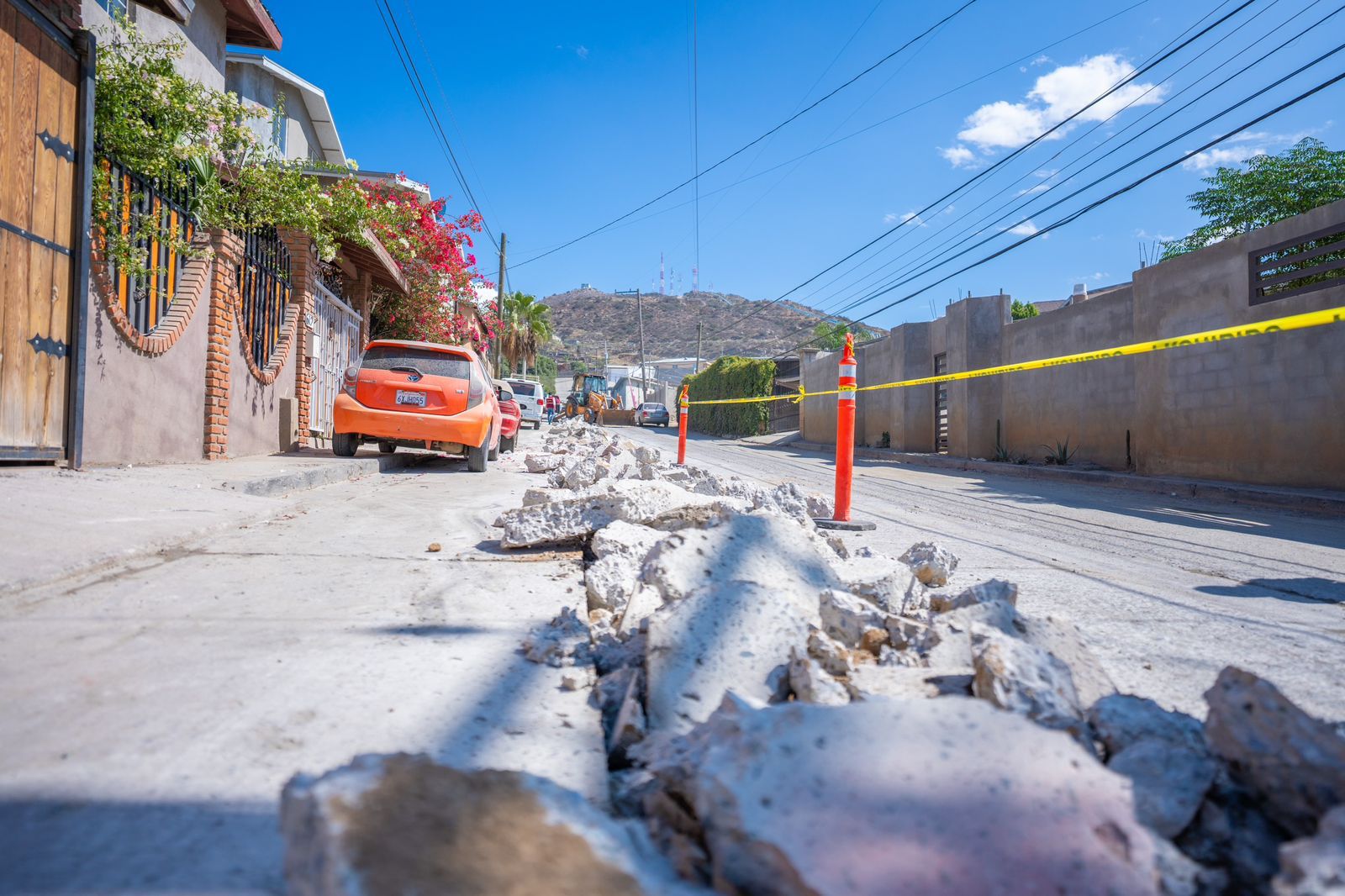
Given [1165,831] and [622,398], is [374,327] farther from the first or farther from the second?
[622,398]

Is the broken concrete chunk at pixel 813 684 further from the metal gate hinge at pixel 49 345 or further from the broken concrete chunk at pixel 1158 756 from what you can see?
the metal gate hinge at pixel 49 345

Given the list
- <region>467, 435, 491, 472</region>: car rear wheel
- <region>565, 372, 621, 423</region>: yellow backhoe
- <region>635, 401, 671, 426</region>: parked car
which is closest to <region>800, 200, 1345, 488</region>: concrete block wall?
<region>467, 435, 491, 472</region>: car rear wheel

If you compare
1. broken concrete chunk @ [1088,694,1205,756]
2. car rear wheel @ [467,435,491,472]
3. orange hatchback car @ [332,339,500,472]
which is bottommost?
broken concrete chunk @ [1088,694,1205,756]

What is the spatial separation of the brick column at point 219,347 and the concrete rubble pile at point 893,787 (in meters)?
7.46

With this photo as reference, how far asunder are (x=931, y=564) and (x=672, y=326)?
110 meters

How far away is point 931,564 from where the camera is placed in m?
3.41

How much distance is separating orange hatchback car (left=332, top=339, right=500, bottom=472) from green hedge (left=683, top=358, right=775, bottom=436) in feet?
80.0

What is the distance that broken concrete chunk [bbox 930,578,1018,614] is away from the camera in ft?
8.36

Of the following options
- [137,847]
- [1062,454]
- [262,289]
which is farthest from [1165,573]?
[1062,454]

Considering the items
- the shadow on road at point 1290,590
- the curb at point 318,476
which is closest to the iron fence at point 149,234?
the curb at point 318,476

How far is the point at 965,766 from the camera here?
4.46 feet

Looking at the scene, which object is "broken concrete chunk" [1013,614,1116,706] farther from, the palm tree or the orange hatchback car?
the palm tree

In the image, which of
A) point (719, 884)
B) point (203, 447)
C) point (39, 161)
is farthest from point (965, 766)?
point (203, 447)

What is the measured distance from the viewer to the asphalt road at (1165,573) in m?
2.51
